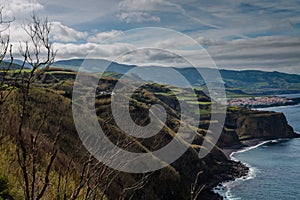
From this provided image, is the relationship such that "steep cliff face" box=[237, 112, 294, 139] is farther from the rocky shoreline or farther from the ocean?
the ocean

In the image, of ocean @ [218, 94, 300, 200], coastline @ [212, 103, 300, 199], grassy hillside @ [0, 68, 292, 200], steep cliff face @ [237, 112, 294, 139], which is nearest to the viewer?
grassy hillside @ [0, 68, 292, 200]

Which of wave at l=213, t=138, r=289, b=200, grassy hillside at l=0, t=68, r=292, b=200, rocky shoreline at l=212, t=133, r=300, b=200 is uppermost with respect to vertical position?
grassy hillside at l=0, t=68, r=292, b=200

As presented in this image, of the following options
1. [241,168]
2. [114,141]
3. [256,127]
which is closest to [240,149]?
[256,127]

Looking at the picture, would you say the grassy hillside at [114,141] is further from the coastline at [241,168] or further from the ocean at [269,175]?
the ocean at [269,175]

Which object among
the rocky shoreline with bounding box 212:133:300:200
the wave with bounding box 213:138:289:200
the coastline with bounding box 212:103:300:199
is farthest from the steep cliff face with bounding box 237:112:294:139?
the wave with bounding box 213:138:289:200

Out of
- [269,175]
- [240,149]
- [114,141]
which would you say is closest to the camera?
[114,141]

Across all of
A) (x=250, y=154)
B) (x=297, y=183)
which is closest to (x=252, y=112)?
(x=250, y=154)

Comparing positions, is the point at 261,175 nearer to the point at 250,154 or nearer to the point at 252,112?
the point at 250,154

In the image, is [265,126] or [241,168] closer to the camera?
[241,168]

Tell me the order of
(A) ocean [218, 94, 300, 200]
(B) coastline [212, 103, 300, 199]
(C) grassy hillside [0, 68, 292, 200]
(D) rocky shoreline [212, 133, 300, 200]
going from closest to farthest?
(C) grassy hillside [0, 68, 292, 200] → (A) ocean [218, 94, 300, 200] → (B) coastline [212, 103, 300, 199] → (D) rocky shoreline [212, 133, 300, 200]

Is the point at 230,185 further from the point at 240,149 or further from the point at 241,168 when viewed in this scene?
the point at 240,149
